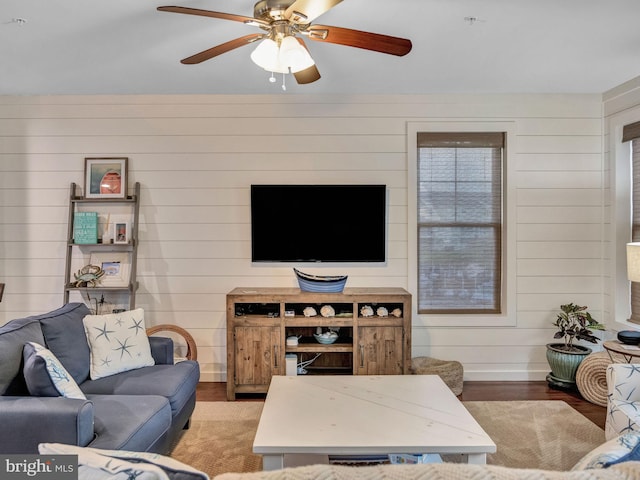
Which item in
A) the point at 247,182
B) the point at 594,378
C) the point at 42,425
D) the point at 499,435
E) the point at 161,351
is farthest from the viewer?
the point at 247,182

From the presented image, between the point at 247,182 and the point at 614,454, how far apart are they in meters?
3.47

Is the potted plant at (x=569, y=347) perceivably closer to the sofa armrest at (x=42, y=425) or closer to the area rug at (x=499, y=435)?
the area rug at (x=499, y=435)

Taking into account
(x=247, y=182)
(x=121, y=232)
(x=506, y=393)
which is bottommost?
(x=506, y=393)

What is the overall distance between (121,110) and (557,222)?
4154 mm

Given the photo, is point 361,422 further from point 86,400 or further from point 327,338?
point 327,338

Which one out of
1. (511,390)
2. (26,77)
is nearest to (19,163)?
(26,77)

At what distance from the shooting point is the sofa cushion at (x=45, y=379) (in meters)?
1.96

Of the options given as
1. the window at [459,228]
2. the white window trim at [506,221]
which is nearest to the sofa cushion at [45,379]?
the white window trim at [506,221]

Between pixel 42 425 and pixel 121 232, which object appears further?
pixel 121 232

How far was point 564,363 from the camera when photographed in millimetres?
3604

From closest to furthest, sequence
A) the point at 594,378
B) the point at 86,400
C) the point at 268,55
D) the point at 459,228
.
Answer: the point at 86,400 → the point at 268,55 → the point at 594,378 → the point at 459,228

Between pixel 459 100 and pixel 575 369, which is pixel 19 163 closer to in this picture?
pixel 459 100

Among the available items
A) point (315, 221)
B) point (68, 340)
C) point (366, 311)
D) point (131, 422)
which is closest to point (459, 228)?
point (366, 311)

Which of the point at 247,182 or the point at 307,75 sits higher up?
the point at 307,75
